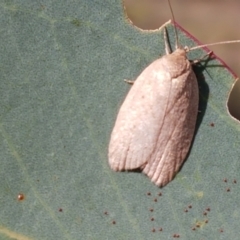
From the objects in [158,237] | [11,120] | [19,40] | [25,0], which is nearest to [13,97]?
[11,120]

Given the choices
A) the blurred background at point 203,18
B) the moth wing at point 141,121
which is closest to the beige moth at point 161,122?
the moth wing at point 141,121

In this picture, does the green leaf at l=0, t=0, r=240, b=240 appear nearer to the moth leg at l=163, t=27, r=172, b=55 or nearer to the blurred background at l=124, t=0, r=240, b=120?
the moth leg at l=163, t=27, r=172, b=55

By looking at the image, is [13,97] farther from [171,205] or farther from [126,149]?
[171,205]

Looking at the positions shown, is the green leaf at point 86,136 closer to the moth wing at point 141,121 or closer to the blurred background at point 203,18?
the moth wing at point 141,121

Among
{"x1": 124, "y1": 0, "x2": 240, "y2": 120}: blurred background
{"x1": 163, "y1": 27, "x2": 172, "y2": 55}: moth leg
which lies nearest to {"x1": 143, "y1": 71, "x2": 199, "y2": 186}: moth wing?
{"x1": 163, "y1": 27, "x2": 172, "y2": 55}: moth leg

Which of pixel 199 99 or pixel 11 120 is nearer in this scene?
pixel 11 120

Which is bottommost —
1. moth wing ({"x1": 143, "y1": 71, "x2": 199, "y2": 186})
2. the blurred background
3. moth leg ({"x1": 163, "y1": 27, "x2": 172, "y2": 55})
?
the blurred background
